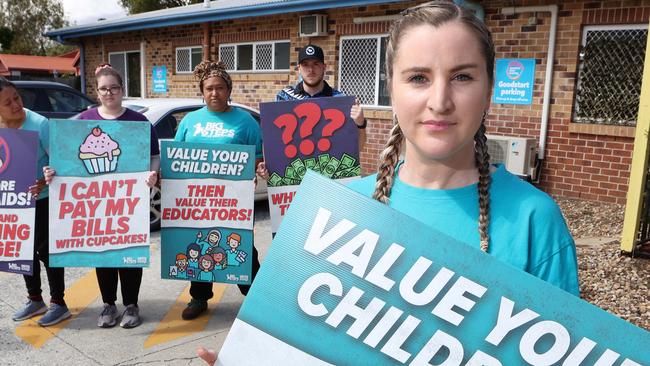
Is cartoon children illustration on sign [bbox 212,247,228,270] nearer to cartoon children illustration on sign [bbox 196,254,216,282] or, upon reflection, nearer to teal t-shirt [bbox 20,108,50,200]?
cartoon children illustration on sign [bbox 196,254,216,282]

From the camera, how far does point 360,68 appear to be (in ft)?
31.9

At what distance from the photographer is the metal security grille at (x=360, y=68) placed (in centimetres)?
952

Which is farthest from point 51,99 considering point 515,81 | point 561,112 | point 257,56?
point 561,112

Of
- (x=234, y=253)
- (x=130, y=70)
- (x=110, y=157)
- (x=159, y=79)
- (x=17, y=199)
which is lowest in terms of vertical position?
(x=234, y=253)

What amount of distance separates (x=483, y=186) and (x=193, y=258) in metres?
3.05

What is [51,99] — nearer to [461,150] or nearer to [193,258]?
[193,258]

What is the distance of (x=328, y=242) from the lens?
1191mm

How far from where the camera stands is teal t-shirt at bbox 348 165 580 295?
115 centimetres

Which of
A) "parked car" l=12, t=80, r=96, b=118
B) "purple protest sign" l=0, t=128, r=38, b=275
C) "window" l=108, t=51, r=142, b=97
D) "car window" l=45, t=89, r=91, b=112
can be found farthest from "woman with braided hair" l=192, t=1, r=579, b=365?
"window" l=108, t=51, r=142, b=97

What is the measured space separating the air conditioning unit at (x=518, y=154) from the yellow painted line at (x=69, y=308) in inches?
212

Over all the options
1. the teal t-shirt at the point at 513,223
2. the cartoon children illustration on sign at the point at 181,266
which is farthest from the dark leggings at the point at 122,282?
the teal t-shirt at the point at 513,223

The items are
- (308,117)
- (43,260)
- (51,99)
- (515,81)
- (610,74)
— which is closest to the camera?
(308,117)

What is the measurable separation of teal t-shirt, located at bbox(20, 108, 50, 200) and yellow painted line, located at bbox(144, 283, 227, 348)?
1.27 metres

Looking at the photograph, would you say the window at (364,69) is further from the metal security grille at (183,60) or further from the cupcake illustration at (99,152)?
the cupcake illustration at (99,152)
